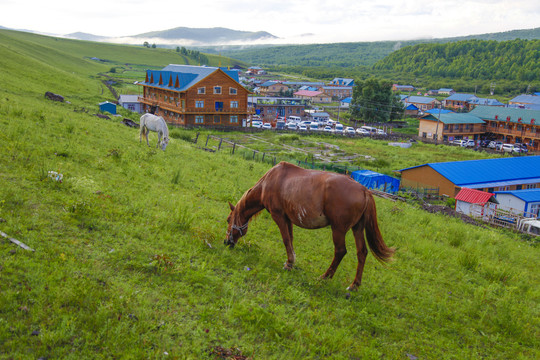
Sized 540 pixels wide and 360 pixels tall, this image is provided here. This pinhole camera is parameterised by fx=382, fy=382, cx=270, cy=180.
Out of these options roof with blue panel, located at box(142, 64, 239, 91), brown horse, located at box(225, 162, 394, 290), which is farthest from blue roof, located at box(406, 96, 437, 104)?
brown horse, located at box(225, 162, 394, 290)

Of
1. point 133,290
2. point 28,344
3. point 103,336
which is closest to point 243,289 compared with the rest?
point 133,290

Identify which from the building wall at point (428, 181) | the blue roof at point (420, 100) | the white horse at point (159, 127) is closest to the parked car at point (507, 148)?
the building wall at point (428, 181)

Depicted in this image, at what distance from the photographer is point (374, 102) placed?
284ft

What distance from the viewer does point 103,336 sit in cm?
555

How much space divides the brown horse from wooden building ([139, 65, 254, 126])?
4829 centimetres

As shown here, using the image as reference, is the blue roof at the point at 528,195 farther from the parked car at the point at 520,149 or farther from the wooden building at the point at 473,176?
the parked car at the point at 520,149

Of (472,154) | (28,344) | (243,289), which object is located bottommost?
(472,154)

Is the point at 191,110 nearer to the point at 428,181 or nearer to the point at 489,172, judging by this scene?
the point at 428,181

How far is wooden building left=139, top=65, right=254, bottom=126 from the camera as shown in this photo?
2205 inches

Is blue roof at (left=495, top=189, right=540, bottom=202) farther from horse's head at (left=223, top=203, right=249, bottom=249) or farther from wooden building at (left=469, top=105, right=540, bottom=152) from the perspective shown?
wooden building at (left=469, top=105, right=540, bottom=152)

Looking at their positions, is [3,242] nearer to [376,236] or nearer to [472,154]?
[376,236]

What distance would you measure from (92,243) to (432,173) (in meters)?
32.7

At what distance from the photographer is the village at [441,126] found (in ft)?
102

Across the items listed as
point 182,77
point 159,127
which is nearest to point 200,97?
point 182,77
